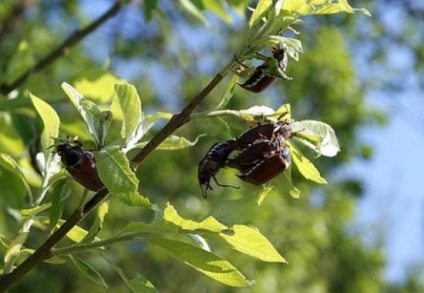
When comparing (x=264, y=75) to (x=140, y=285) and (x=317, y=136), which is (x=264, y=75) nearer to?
(x=317, y=136)

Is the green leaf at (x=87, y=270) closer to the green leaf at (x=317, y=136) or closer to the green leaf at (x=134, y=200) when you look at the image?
the green leaf at (x=134, y=200)

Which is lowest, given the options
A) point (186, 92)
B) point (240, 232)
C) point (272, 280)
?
point (272, 280)

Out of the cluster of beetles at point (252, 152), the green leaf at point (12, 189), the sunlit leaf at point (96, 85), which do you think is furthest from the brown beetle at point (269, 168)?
the sunlit leaf at point (96, 85)

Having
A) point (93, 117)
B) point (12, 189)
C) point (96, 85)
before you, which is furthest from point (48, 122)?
point (96, 85)

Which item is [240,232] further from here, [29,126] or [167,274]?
[167,274]

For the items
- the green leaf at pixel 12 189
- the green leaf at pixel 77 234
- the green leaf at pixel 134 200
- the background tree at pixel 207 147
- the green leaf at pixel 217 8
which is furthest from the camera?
the background tree at pixel 207 147

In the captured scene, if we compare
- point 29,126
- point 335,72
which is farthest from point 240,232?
point 335,72

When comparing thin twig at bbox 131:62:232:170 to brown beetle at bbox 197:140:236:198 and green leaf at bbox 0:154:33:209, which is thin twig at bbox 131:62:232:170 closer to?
brown beetle at bbox 197:140:236:198
